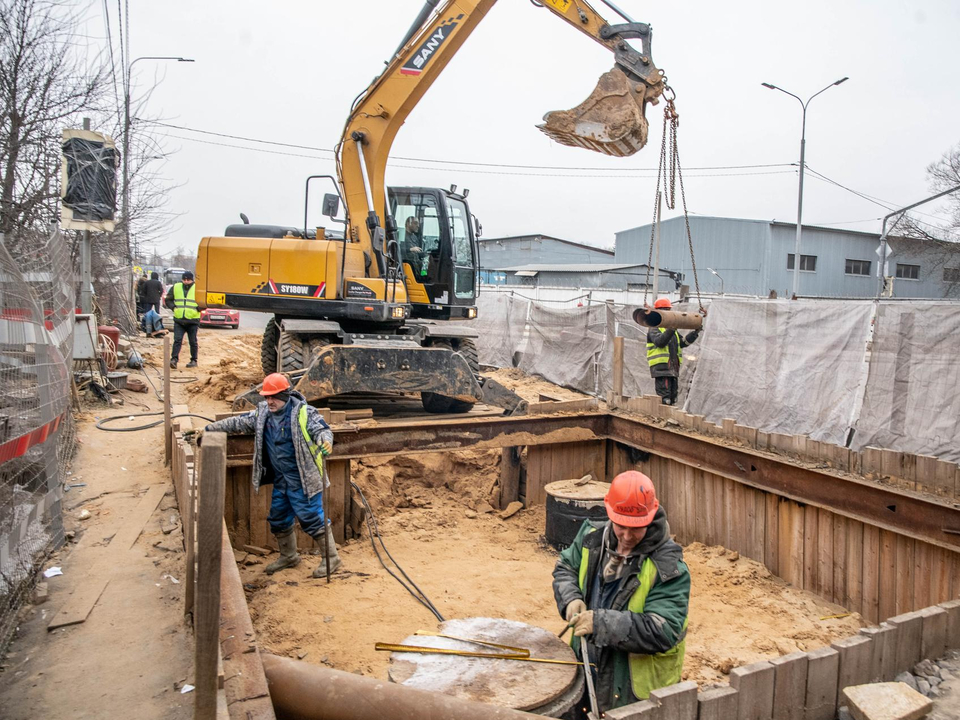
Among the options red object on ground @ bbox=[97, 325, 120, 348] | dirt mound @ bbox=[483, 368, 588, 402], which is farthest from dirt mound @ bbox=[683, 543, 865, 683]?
red object on ground @ bbox=[97, 325, 120, 348]

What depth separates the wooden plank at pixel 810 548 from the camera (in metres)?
5.94

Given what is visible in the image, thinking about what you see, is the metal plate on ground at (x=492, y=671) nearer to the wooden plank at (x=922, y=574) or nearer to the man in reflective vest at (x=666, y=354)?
the wooden plank at (x=922, y=574)

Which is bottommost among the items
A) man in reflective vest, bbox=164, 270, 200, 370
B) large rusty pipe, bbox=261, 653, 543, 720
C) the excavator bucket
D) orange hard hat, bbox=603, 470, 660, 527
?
large rusty pipe, bbox=261, 653, 543, 720

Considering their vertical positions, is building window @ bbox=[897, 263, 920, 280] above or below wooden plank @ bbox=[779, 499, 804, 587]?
above

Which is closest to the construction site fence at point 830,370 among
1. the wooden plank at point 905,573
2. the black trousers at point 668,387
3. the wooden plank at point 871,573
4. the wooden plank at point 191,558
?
the black trousers at point 668,387

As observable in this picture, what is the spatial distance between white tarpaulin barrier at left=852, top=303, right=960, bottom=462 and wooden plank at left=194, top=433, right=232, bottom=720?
27.5 ft

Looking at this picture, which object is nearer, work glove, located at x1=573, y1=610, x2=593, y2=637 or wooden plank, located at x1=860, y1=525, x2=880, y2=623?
work glove, located at x1=573, y1=610, x2=593, y2=637

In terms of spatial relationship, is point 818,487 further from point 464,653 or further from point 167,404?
point 167,404

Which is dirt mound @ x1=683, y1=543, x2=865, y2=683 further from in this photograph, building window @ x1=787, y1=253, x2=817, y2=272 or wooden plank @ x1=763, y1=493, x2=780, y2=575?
building window @ x1=787, y1=253, x2=817, y2=272

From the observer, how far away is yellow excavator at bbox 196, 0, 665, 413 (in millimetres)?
8484

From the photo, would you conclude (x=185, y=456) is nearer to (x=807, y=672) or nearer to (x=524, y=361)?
(x=807, y=672)

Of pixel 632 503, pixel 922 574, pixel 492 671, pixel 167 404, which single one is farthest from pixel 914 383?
pixel 167 404

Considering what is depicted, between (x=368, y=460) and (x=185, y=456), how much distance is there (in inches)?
139

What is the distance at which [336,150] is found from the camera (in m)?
10.4
